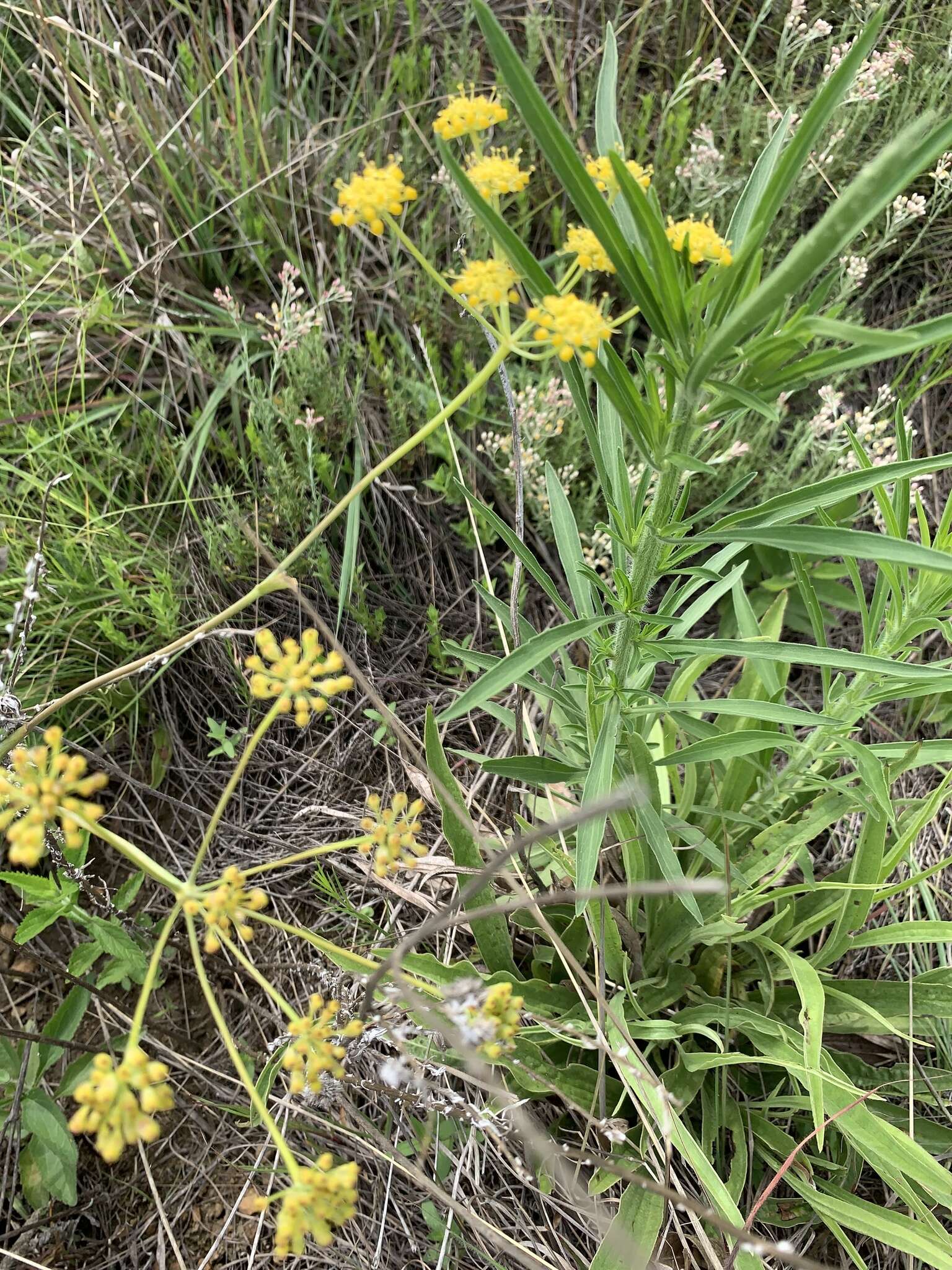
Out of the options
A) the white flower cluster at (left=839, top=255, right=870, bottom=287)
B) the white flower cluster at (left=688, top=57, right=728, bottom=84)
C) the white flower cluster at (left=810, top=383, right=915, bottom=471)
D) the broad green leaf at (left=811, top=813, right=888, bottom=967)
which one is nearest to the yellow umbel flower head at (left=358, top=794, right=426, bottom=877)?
the broad green leaf at (left=811, top=813, right=888, bottom=967)

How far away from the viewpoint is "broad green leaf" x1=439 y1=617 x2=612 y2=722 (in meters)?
1.10

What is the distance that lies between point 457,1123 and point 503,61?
6.03ft

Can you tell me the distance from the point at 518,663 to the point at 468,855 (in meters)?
0.61

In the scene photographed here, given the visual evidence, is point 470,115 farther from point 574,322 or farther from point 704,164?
point 704,164

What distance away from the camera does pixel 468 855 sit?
1.63 meters

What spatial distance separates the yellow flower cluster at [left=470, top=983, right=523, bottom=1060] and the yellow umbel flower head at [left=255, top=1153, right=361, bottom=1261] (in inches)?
7.4

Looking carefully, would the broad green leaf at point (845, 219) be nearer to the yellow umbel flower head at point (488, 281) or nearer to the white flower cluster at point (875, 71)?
the yellow umbel flower head at point (488, 281)

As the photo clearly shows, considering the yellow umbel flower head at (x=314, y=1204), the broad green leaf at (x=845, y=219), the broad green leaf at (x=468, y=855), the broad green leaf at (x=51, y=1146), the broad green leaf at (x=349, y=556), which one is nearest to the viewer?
the broad green leaf at (x=845, y=219)

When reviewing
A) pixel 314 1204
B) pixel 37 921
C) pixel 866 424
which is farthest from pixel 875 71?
pixel 37 921

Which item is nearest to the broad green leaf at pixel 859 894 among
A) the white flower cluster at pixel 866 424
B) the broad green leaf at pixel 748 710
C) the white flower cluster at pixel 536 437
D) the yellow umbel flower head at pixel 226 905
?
the broad green leaf at pixel 748 710

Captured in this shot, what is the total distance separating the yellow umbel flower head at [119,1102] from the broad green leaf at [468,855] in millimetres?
672

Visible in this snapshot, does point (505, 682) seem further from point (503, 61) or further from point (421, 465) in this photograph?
point (421, 465)

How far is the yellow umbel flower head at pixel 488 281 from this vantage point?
1025 mm

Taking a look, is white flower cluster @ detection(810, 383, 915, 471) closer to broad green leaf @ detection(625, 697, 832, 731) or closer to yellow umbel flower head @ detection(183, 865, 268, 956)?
broad green leaf @ detection(625, 697, 832, 731)
